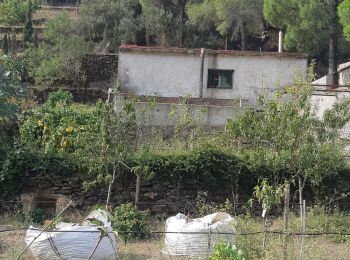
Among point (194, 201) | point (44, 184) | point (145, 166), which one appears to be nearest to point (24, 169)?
point (44, 184)

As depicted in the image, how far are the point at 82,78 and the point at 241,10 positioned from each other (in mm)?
9398

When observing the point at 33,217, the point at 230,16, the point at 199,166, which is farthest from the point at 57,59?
the point at 33,217

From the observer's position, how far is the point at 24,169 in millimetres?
15633

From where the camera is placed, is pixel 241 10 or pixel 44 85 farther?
pixel 241 10

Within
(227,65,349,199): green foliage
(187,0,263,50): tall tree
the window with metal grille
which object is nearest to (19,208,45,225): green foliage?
(227,65,349,199): green foliage

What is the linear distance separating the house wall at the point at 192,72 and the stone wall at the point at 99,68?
27.9 feet

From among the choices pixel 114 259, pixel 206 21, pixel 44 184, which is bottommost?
pixel 114 259

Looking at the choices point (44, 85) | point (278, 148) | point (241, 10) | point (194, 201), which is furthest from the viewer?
point (241, 10)

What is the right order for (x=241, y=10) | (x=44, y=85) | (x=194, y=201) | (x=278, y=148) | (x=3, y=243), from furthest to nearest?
(x=241, y=10) < (x=44, y=85) < (x=194, y=201) < (x=278, y=148) < (x=3, y=243)

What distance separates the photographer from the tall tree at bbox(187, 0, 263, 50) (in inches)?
1419

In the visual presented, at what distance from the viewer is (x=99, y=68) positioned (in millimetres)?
35156

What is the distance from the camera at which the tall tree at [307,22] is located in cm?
2916

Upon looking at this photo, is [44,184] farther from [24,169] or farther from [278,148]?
[278,148]

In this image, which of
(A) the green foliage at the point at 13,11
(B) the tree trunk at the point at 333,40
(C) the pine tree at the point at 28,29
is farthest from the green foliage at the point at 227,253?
(A) the green foliage at the point at 13,11
